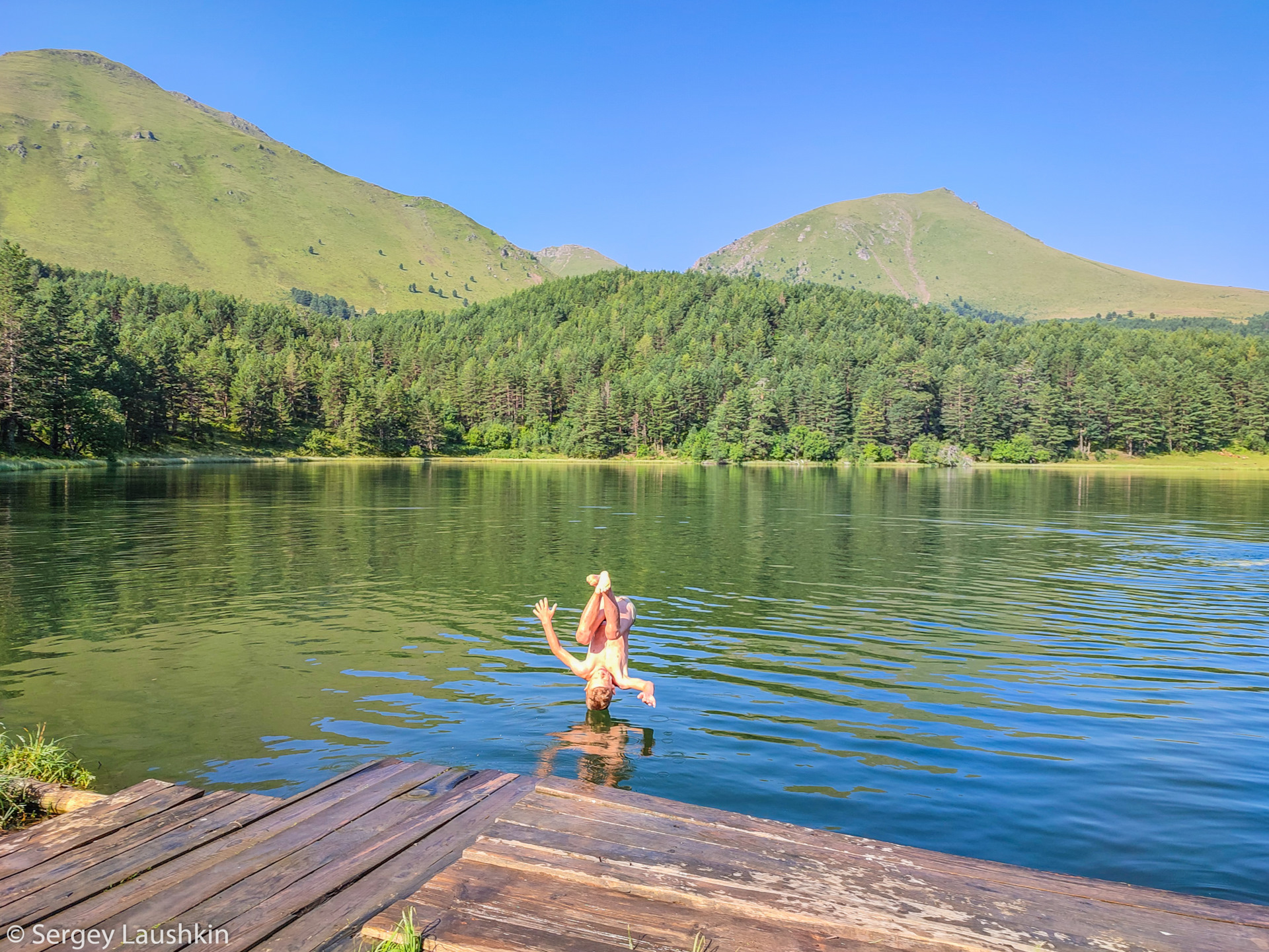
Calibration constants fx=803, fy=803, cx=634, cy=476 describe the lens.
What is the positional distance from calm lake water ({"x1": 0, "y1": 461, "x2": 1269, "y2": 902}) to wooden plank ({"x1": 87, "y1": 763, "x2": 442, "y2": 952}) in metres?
3.41

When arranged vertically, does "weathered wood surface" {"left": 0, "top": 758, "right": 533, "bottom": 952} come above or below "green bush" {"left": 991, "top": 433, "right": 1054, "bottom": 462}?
below

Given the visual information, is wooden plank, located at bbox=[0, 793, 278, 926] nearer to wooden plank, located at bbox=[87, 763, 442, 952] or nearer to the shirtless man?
wooden plank, located at bbox=[87, 763, 442, 952]

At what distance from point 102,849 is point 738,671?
13.5 meters

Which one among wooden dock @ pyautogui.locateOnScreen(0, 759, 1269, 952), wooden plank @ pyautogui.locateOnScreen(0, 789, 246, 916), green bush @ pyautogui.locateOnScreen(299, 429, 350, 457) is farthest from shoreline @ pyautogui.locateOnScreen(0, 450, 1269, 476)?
wooden dock @ pyautogui.locateOnScreen(0, 759, 1269, 952)

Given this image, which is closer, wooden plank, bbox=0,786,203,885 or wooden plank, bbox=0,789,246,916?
wooden plank, bbox=0,789,246,916

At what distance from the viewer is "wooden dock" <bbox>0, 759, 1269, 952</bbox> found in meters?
5.42

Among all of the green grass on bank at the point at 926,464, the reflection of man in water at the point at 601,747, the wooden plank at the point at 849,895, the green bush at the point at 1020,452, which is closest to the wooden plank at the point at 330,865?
the wooden plank at the point at 849,895

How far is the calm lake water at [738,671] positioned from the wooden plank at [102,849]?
349 centimetres

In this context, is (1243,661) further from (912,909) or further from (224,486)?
(224,486)

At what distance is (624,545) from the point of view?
39688 millimetres

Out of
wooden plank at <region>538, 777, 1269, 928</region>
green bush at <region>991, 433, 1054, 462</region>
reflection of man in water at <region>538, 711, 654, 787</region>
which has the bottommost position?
reflection of man in water at <region>538, 711, 654, 787</region>

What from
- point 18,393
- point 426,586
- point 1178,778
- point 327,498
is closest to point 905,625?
point 1178,778

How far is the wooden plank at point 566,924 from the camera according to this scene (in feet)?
17.3

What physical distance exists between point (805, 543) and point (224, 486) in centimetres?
6142
